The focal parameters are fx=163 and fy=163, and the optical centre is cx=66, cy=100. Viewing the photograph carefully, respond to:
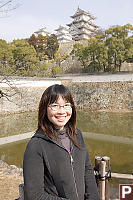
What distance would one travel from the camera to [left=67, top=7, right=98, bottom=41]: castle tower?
94.0 ft

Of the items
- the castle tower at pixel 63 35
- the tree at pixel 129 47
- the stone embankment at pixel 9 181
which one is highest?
the castle tower at pixel 63 35

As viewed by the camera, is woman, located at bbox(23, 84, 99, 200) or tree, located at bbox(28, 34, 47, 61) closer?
woman, located at bbox(23, 84, 99, 200)

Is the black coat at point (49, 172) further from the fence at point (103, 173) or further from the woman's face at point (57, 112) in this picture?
the fence at point (103, 173)

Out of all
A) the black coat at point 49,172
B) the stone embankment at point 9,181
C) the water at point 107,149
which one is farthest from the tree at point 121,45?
the black coat at point 49,172

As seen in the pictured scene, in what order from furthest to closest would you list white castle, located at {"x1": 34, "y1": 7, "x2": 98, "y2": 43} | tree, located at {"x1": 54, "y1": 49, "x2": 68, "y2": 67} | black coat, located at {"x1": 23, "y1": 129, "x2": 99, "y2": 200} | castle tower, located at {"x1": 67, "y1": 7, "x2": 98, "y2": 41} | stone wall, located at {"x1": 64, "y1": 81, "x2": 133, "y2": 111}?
1. white castle, located at {"x1": 34, "y1": 7, "x2": 98, "y2": 43}
2. castle tower, located at {"x1": 67, "y1": 7, "x2": 98, "y2": 41}
3. tree, located at {"x1": 54, "y1": 49, "x2": 68, "y2": 67}
4. stone wall, located at {"x1": 64, "y1": 81, "x2": 133, "y2": 111}
5. black coat, located at {"x1": 23, "y1": 129, "x2": 99, "y2": 200}

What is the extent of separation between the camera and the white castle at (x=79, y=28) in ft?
94.3

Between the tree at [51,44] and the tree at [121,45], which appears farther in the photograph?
the tree at [51,44]

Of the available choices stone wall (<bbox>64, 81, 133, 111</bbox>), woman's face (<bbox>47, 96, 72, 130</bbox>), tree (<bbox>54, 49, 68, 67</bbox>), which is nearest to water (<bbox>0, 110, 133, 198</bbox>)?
woman's face (<bbox>47, 96, 72, 130</bbox>)

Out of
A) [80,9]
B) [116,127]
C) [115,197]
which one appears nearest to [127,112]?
[116,127]

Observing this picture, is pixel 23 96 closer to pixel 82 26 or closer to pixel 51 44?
pixel 51 44

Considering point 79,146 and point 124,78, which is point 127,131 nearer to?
point 79,146

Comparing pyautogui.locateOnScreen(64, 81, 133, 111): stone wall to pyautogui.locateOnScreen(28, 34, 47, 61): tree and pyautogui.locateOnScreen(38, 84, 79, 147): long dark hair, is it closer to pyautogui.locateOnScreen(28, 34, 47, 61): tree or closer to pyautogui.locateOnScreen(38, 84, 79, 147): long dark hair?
pyautogui.locateOnScreen(28, 34, 47, 61): tree

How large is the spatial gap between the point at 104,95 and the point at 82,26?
19212mm

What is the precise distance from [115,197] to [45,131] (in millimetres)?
1756
